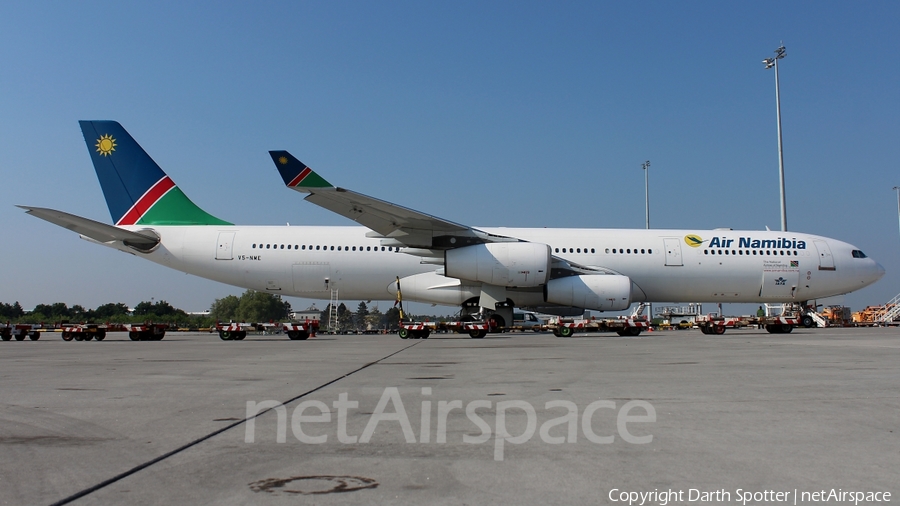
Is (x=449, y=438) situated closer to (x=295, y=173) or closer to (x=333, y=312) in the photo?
(x=295, y=173)

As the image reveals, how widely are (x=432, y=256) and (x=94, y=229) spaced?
1101cm

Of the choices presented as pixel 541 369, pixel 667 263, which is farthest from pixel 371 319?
pixel 541 369

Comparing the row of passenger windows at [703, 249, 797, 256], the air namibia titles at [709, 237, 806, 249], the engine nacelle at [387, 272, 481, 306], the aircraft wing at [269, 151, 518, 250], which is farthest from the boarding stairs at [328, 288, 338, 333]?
the air namibia titles at [709, 237, 806, 249]

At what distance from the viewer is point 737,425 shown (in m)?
4.59

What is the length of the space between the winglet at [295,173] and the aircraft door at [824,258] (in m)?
18.6

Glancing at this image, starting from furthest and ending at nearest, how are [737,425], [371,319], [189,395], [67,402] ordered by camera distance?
[371,319]
[189,395]
[67,402]
[737,425]

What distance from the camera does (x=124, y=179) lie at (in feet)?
77.7

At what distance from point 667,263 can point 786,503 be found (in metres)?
21.6

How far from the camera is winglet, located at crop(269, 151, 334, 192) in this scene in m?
18.4

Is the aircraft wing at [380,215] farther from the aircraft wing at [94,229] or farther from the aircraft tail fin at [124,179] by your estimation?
the aircraft tail fin at [124,179]

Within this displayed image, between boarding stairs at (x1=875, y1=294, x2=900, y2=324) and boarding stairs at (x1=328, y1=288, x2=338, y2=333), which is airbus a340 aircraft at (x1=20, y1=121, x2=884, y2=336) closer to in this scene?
boarding stairs at (x1=328, y1=288, x2=338, y2=333)

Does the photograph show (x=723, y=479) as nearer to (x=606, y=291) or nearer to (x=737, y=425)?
(x=737, y=425)

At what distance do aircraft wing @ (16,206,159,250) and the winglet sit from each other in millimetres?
6852

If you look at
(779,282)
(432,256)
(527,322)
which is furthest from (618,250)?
(527,322)
